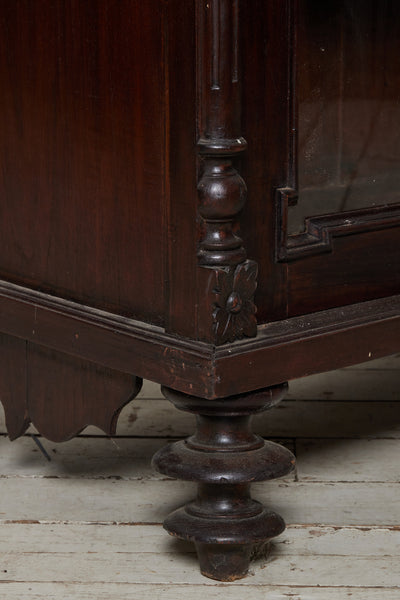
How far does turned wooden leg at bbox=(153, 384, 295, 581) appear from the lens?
1.30 meters

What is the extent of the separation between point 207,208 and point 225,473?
29cm

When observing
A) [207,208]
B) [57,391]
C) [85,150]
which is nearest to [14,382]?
[57,391]

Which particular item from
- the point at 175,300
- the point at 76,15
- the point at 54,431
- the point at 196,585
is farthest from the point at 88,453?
the point at 76,15

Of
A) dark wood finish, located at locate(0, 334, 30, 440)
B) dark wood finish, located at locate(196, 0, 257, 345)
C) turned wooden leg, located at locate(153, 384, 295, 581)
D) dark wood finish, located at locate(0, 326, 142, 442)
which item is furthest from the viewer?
dark wood finish, located at locate(0, 334, 30, 440)

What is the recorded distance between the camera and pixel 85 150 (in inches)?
52.3

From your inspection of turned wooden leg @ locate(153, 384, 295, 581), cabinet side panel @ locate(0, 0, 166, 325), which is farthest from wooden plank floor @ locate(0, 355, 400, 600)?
cabinet side panel @ locate(0, 0, 166, 325)

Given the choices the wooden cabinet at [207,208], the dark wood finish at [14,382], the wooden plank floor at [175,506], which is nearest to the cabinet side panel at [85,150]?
the wooden cabinet at [207,208]

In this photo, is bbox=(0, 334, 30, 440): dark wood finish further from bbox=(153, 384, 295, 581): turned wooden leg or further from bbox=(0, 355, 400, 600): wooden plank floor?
bbox=(153, 384, 295, 581): turned wooden leg

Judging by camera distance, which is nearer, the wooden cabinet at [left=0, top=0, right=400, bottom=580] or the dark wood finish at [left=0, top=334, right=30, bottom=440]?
the wooden cabinet at [left=0, top=0, right=400, bottom=580]

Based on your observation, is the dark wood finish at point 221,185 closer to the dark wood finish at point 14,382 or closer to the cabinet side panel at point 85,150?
the cabinet side panel at point 85,150

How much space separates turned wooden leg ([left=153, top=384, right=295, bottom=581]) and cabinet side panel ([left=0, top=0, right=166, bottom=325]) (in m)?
0.12

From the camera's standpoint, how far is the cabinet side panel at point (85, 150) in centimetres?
125

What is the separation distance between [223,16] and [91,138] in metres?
0.22

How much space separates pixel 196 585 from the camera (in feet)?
4.46
